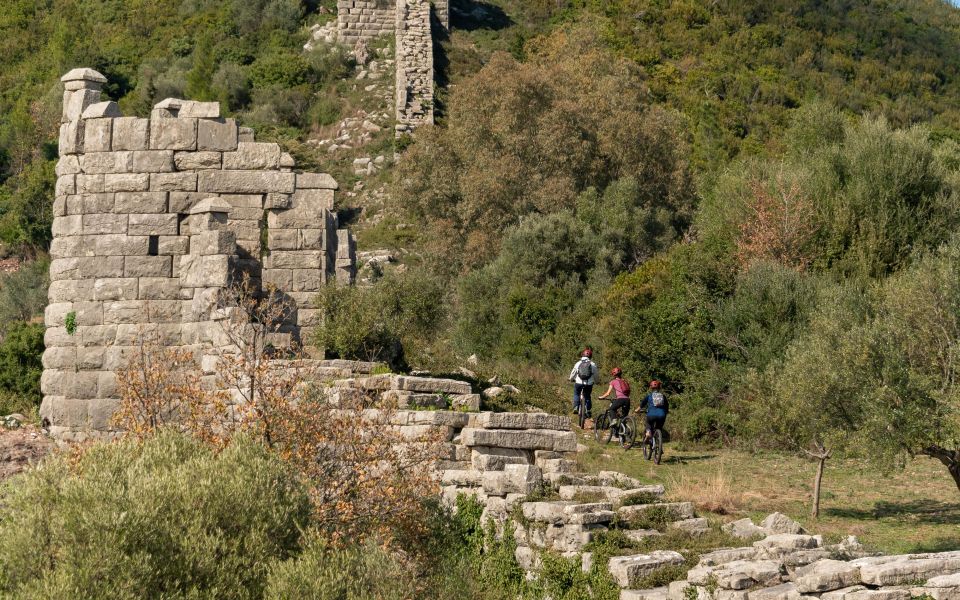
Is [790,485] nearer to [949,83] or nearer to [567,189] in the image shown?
[567,189]

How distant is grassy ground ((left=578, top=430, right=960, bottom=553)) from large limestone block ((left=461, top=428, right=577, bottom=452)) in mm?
1012

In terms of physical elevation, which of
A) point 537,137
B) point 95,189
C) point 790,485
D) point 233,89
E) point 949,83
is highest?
point 949,83

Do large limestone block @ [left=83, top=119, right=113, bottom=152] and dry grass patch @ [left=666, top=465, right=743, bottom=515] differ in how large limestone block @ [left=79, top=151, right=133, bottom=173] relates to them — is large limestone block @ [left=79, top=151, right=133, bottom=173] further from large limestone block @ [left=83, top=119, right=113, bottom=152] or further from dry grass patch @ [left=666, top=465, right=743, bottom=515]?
dry grass patch @ [left=666, top=465, right=743, bottom=515]

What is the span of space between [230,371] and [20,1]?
55979 millimetres

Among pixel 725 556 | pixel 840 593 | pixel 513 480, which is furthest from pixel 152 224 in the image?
pixel 840 593

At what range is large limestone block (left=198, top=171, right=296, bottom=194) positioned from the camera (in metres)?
17.8

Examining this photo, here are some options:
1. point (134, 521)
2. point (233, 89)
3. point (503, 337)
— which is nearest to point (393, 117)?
point (233, 89)

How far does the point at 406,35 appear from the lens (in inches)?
1993

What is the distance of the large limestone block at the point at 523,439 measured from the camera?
1281cm

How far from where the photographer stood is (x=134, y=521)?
8.81 meters

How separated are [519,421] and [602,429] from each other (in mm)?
6767

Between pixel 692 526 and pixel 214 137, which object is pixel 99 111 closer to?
pixel 214 137


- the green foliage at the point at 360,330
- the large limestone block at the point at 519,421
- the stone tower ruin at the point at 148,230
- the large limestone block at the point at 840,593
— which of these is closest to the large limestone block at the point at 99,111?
the stone tower ruin at the point at 148,230

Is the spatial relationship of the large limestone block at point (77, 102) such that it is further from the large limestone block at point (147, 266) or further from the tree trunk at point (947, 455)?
the tree trunk at point (947, 455)
